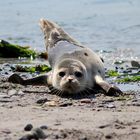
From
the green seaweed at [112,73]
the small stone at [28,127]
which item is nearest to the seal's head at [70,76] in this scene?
the green seaweed at [112,73]

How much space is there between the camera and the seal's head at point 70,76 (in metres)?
7.57

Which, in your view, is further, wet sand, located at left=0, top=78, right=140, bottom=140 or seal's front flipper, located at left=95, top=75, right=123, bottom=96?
seal's front flipper, located at left=95, top=75, right=123, bottom=96

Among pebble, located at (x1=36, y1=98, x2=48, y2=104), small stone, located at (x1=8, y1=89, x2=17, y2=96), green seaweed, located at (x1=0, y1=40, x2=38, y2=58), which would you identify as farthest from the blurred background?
pebble, located at (x1=36, y1=98, x2=48, y2=104)

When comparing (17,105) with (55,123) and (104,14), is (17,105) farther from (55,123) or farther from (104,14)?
(104,14)

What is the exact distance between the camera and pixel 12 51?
11867 mm

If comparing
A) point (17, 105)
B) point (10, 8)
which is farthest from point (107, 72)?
point (10, 8)

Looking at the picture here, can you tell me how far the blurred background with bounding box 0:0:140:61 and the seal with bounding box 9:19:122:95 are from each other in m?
3.15

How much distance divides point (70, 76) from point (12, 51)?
4.38 meters

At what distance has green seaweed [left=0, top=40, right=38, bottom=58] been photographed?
38.8 feet

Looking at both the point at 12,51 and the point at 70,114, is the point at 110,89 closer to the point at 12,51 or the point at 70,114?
the point at 70,114

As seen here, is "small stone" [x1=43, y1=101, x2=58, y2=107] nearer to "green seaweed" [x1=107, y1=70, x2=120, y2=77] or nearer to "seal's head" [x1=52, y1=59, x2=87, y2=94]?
"seal's head" [x1=52, y1=59, x2=87, y2=94]

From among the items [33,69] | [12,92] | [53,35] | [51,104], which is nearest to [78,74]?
[12,92]

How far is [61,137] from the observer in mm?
4840

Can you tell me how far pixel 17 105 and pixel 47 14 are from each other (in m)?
14.0
